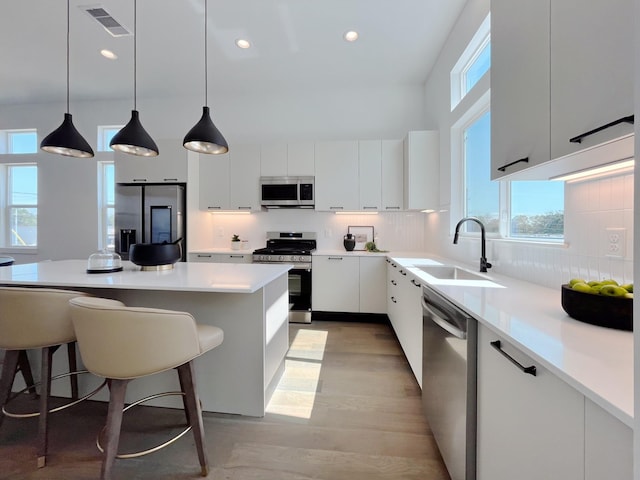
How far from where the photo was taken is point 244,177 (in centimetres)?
395

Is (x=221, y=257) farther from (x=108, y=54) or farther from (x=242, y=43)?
(x=108, y=54)

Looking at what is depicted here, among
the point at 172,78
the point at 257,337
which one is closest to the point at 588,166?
the point at 257,337

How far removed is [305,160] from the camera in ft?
12.6

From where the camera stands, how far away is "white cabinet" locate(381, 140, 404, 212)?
374 centimetres

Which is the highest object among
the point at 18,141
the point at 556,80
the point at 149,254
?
the point at 18,141

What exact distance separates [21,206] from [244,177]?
3927 millimetres

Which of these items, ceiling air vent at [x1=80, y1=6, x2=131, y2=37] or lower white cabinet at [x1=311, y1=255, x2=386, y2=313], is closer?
ceiling air vent at [x1=80, y1=6, x2=131, y2=37]

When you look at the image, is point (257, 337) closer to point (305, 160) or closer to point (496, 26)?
point (496, 26)

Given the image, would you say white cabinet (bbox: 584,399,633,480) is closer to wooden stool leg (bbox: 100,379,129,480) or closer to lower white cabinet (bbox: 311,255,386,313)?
wooden stool leg (bbox: 100,379,129,480)

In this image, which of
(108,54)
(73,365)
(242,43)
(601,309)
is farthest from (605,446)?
(108,54)

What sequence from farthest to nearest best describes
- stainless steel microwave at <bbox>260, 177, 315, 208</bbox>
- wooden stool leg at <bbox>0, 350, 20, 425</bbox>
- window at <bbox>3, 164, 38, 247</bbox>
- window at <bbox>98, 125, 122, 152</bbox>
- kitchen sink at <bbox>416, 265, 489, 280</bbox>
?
window at <bbox>3, 164, 38, 247</bbox>, window at <bbox>98, 125, 122, 152</bbox>, stainless steel microwave at <bbox>260, 177, 315, 208</bbox>, kitchen sink at <bbox>416, 265, 489, 280</bbox>, wooden stool leg at <bbox>0, 350, 20, 425</bbox>

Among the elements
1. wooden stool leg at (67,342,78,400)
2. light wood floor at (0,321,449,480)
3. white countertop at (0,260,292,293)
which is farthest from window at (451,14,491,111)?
wooden stool leg at (67,342,78,400)

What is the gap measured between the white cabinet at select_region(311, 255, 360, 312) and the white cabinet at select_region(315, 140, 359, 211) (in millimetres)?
725

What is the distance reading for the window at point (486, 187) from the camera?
177 centimetres
